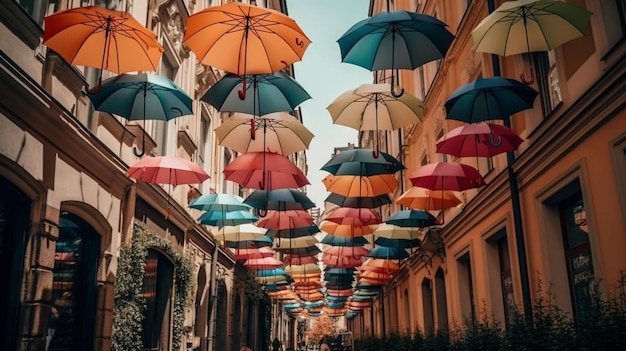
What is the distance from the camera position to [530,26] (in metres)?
7.66

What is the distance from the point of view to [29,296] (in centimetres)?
760

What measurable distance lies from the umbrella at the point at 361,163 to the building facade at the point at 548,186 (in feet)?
4.10

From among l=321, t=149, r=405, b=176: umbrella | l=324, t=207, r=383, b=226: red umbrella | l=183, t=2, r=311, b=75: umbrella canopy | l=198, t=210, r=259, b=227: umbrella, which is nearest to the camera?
l=183, t=2, r=311, b=75: umbrella canopy

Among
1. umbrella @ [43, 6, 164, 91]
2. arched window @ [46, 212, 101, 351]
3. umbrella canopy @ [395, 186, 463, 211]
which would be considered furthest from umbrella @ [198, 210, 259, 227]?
umbrella @ [43, 6, 164, 91]

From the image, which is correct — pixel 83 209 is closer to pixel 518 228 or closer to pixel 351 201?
pixel 518 228

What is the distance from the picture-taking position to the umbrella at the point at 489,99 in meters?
8.48

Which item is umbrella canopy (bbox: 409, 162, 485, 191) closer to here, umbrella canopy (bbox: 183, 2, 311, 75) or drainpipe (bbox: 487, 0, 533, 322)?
drainpipe (bbox: 487, 0, 533, 322)

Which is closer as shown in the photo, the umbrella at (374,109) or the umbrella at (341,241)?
the umbrella at (374,109)

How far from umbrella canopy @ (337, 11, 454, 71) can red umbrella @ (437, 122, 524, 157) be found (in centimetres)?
133

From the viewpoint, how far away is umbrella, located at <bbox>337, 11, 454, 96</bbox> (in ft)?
28.0

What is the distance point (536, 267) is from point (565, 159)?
2.31 metres

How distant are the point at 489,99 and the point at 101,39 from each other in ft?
19.3

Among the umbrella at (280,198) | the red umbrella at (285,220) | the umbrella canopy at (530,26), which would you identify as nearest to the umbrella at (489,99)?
the umbrella canopy at (530,26)

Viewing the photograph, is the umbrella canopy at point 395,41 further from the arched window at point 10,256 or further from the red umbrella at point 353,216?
the red umbrella at point 353,216
